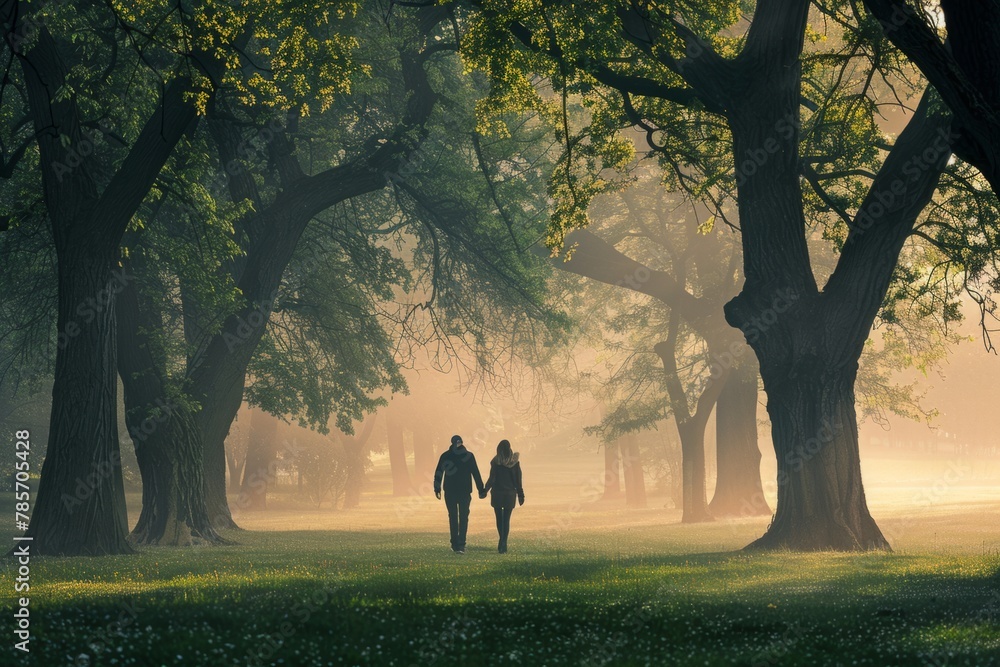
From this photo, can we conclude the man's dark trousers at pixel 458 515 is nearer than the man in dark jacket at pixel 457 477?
No

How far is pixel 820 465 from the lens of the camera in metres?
17.7

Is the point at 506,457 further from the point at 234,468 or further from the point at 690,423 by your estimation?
the point at 234,468

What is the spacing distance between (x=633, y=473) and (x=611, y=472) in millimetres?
3883

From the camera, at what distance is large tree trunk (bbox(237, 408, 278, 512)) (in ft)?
162

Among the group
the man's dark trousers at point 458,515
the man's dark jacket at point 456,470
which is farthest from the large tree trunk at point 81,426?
the man's dark trousers at point 458,515

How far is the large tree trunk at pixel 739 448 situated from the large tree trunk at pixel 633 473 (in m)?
17.7

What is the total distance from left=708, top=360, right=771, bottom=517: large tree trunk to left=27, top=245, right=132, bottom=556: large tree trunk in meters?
22.3

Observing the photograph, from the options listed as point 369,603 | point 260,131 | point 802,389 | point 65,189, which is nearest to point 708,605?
point 369,603

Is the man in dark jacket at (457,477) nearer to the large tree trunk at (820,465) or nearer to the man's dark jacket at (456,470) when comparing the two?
the man's dark jacket at (456,470)

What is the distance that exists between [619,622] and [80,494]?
10.9m

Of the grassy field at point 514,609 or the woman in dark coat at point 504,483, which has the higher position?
the woman in dark coat at point 504,483

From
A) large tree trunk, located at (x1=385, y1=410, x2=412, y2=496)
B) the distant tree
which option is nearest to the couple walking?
the distant tree

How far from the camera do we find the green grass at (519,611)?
312 inches

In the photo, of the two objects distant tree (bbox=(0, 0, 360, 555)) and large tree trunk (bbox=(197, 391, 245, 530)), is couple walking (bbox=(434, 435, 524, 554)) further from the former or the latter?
large tree trunk (bbox=(197, 391, 245, 530))
